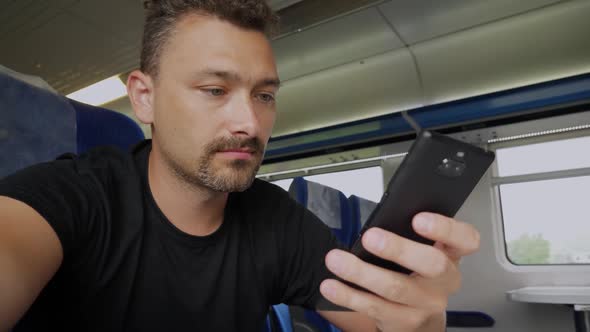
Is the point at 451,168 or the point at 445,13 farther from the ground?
the point at 445,13

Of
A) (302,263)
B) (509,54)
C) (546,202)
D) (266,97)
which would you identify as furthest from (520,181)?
(266,97)

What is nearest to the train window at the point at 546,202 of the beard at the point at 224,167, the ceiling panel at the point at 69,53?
the beard at the point at 224,167

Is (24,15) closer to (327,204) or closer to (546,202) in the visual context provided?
(327,204)

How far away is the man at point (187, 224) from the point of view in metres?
0.70

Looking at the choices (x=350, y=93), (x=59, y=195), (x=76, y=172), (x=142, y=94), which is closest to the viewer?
(x=59, y=195)

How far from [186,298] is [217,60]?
2.03 ft

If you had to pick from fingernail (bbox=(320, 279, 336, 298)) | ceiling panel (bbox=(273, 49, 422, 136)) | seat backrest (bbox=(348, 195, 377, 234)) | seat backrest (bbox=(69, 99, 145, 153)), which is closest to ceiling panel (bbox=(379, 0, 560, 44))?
ceiling panel (bbox=(273, 49, 422, 136))

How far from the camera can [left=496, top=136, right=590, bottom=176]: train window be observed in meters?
3.25

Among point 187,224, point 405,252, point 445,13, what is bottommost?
point 405,252

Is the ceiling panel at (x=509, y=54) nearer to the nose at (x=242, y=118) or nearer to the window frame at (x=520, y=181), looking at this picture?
the window frame at (x=520, y=181)

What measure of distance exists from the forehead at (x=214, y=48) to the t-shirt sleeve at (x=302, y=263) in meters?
0.49

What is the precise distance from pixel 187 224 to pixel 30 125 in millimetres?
480

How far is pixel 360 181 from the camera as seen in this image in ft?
14.6

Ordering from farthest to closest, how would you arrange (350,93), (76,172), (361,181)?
(361,181), (350,93), (76,172)
